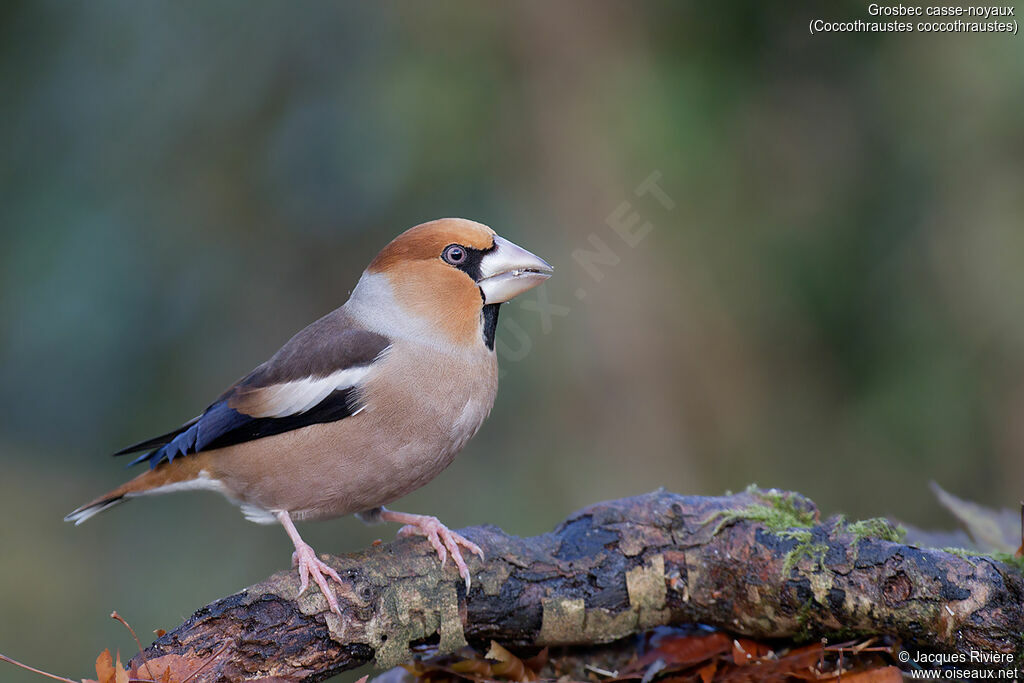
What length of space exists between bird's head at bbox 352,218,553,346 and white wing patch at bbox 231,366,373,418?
27 centimetres

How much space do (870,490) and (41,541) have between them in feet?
19.0

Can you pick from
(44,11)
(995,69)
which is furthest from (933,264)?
(44,11)

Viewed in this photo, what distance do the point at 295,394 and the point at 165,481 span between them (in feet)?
2.35

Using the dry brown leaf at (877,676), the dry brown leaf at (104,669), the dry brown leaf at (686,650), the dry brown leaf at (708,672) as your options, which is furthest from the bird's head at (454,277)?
the dry brown leaf at (877,676)

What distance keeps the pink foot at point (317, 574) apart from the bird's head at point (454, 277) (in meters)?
0.98

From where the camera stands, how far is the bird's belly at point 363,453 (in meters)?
3.44

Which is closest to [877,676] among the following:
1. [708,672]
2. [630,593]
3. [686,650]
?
[708,672]

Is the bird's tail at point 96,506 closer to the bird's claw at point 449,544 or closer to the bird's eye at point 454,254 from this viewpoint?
the bird's claw at point 449,544

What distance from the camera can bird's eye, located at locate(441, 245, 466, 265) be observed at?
→ 3.69 meters

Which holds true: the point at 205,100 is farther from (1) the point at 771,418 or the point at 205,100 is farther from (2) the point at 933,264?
(2) the point at 933,264

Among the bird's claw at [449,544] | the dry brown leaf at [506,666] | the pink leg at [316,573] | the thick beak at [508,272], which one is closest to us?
the pink leg at [316,573]


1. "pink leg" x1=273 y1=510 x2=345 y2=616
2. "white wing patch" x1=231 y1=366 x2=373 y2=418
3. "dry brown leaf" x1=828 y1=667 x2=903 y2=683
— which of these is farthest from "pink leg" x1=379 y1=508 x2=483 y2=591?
"dry brown leaf" x1=828 y1=667 x2=903 y2=683

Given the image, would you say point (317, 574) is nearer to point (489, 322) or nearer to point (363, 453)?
point (363, 453)

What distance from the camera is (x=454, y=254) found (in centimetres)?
369
